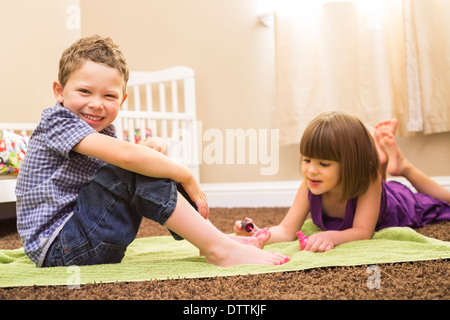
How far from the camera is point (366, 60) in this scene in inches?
74.7

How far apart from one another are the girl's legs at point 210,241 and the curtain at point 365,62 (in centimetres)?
120

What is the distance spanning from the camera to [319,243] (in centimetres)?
100

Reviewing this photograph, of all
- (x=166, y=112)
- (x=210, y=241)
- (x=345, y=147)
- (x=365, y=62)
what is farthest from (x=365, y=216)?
(x=166, y=112)

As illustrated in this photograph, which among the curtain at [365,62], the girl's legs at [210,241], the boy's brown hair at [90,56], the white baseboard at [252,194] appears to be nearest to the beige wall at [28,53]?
the white baseboard at [252,194]

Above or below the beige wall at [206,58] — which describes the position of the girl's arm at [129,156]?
below

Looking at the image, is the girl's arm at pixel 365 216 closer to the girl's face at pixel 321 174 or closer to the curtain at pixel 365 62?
the girl's face at pixel 321 174

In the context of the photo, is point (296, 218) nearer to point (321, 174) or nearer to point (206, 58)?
point (321, 174)

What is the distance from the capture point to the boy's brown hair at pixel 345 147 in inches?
40.9

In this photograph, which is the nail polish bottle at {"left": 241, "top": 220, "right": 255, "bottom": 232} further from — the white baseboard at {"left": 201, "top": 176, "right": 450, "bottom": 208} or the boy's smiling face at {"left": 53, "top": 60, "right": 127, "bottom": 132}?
the white baseboard at {"left": 201, "top": 176, "right": 450, "bottom": 208}

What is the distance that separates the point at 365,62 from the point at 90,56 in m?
1.35

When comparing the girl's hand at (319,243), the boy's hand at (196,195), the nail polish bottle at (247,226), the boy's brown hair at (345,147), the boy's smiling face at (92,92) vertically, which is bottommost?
the girl's hand at (319,243)

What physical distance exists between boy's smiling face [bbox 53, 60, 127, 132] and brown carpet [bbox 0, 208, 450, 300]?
0.34m
